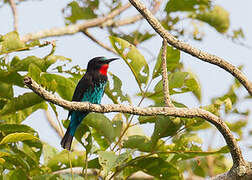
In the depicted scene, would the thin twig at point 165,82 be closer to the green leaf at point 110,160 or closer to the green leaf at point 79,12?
the green leaf at point 110,160

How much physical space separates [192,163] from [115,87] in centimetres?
91

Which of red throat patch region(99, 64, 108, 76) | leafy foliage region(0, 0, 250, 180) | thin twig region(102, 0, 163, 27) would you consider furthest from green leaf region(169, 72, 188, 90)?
thin twig region(102, 0, 163, 27)

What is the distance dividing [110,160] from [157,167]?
1.61 feet

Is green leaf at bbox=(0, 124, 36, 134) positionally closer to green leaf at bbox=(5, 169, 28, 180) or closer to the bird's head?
green leaf at bbox=(5, 169, 28, 180)

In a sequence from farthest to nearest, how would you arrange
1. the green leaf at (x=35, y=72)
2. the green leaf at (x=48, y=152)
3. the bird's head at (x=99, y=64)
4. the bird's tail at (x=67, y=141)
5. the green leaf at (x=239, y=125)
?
the bird's head at (x=99, y=64), the green leaf at (x=239, y=125), the bird's tail at (x=67, y=141), the green leaf at (x=48, y=152), the green leaf at (x=35, y=72)

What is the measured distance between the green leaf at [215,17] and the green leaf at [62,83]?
2.69 m

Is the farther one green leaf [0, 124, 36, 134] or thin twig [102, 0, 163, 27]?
thin twig [102, 0, 163, 27]

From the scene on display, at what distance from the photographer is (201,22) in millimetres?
5898

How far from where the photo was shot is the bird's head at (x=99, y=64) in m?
5.34

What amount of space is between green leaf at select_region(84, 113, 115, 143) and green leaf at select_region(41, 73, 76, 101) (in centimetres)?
26

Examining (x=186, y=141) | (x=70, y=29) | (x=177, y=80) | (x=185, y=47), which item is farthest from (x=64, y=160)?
(x=70, y=29)

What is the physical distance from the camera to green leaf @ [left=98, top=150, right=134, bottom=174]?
2.90 metres

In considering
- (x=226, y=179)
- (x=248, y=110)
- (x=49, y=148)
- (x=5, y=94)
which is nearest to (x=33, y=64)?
(x=5, y=94)

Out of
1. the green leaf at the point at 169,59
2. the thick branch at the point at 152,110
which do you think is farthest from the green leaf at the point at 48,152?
the thick branch at the point at 152,110
